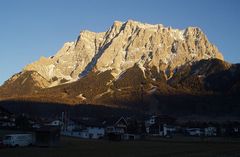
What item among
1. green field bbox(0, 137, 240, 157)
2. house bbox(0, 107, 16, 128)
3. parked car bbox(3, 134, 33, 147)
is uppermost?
house bbox(0, 107, 16, 128)

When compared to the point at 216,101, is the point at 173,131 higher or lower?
lower

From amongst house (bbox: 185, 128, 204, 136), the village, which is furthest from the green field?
house (bbox: 185, 128, 204, 136)

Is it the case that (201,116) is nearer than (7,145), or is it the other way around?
(7,145)

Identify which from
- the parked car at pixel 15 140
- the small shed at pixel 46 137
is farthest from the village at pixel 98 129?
the parked car at pixel 15 140

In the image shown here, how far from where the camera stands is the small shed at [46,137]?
49.9 metres

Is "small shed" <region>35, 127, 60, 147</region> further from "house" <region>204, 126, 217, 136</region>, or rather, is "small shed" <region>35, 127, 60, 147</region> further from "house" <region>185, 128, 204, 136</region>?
"house" <region>204, 126, 217, 136</region>

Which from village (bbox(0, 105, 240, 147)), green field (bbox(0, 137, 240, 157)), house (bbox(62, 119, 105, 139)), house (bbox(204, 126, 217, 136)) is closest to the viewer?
green field (bbox(0, 137, 240, 157))

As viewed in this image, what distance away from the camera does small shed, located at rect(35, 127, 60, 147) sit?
49.9 m

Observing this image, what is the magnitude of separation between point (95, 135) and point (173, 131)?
2771cm

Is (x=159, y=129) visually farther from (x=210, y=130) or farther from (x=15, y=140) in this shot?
(x=15, y=140)

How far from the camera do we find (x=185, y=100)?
620 feet

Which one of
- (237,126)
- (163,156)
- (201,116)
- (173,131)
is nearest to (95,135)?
(173,131)

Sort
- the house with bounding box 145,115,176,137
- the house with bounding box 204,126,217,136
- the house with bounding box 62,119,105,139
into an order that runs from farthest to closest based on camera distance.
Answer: the house with bounding box 204,126,217,136
the house with bounding box 145,115,176,137
the house with bounding box 62,119,105,139

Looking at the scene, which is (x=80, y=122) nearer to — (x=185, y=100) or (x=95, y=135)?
(x=95, y=135)
